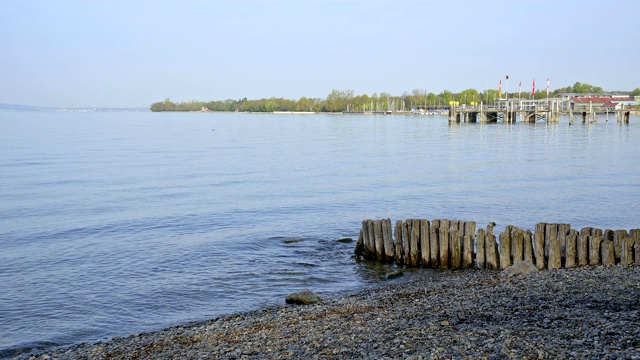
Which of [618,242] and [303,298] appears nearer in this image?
[303,298]

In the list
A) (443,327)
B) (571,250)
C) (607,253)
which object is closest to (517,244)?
(571,250)

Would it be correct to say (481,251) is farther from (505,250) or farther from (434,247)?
(434,247)

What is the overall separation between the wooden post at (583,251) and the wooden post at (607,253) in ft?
1.32

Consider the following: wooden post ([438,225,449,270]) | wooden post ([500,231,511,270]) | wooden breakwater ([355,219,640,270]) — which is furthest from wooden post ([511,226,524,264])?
wooden post ([438,225,449,270])

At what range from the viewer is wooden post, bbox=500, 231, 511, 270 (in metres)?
18.8

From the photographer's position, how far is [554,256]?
1806 cm

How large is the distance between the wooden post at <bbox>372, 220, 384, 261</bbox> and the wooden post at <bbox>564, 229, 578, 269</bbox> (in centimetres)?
571

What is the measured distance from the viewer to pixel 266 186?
41938 mm

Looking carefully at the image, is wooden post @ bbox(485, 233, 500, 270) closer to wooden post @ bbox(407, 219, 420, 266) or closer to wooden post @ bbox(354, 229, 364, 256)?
Answer: wooden post @ bbox(407, 219, 420, 266)

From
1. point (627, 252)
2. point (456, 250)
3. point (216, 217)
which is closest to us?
point (627, 252)

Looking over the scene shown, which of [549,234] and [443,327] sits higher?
[549,234]

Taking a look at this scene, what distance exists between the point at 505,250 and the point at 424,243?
2476 millimetres

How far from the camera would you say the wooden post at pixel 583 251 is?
18.0m

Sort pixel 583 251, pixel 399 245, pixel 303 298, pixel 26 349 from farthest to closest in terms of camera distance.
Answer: pixel 399 245, pixel 583 251, pixel 303 298, pixel 26 349
